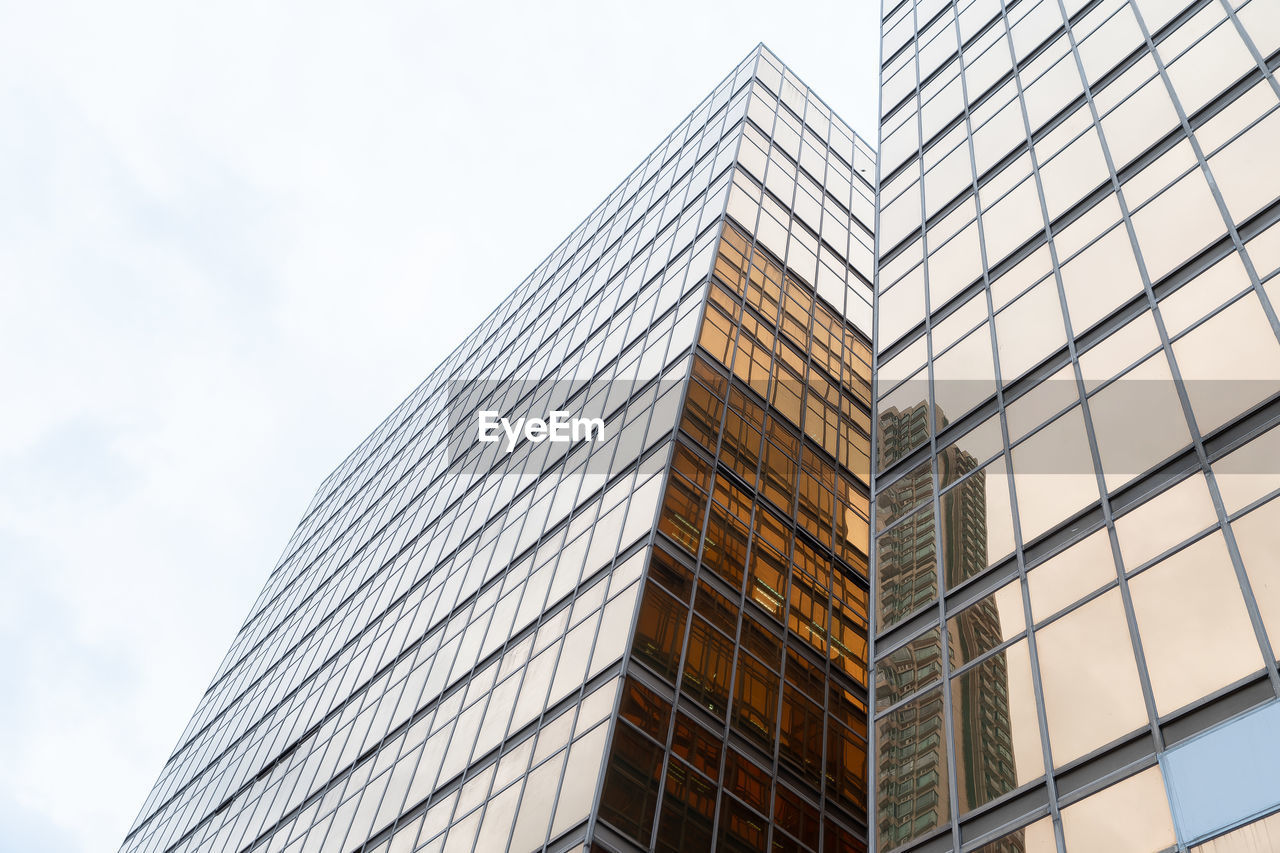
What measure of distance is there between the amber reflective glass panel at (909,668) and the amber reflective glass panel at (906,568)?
2.72 feet

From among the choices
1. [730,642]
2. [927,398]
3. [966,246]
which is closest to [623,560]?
[730,642]

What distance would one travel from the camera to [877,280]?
106 ft

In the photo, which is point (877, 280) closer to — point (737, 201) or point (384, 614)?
point (737, 201)

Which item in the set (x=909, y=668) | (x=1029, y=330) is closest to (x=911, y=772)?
(x=909, y=668)

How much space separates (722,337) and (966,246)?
34.9 feet

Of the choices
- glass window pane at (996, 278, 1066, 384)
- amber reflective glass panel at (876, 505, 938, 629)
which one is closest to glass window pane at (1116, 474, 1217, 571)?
amber reflective glass panel at (876, 505, 938, 629)

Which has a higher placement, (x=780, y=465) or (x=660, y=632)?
(x=780, y=465)

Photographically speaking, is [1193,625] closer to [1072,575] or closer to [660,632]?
[1072,575]

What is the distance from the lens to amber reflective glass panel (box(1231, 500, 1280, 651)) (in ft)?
50.7

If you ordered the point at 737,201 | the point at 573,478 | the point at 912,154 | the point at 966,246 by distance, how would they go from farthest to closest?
the point at 737,201 → the point at 573,478 → the point at 912,154 → the point at 966,246

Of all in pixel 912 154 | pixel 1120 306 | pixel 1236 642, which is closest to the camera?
pixel 1236 642

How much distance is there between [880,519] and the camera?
24.7 m

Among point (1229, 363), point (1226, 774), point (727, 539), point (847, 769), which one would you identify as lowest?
point (1226, 774)

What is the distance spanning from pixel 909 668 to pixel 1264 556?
6575 millimetres
